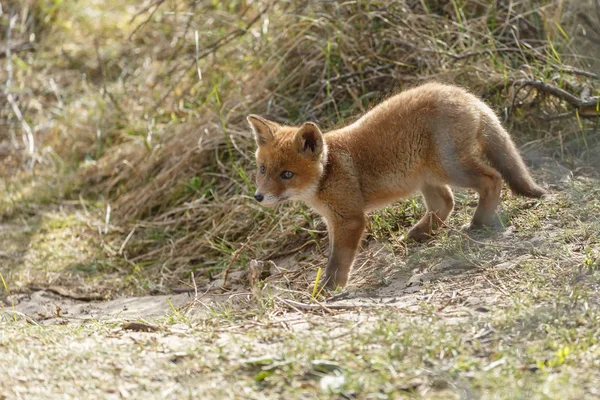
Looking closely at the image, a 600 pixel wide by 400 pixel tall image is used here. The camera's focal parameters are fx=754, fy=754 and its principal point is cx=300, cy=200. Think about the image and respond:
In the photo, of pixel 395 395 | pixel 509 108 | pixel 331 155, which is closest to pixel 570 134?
pixel 509 108

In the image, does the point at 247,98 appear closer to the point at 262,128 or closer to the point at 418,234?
the point at 262,128

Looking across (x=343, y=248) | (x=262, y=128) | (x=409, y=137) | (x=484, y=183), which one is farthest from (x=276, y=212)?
(x=484, y=183)

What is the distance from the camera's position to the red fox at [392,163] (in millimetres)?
5008

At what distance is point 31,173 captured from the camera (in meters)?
8.69

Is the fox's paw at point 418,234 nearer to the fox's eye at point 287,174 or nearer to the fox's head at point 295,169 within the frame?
the fox's head at point 295,169

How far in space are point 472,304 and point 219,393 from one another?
5.22ft

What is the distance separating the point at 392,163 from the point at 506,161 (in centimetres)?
78

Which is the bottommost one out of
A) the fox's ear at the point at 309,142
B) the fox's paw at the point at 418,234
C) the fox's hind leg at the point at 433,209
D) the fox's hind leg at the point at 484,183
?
the fox's paw at the point at 418,234

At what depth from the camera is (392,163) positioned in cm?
516

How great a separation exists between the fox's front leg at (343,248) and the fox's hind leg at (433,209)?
52 cm

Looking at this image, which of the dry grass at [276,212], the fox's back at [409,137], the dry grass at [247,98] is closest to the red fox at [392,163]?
the fox's back at [409,137]

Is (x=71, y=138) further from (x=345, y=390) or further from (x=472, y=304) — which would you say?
(x=345, y=390)

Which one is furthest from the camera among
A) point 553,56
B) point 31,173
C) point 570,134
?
point 31,173

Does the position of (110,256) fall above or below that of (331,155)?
below
